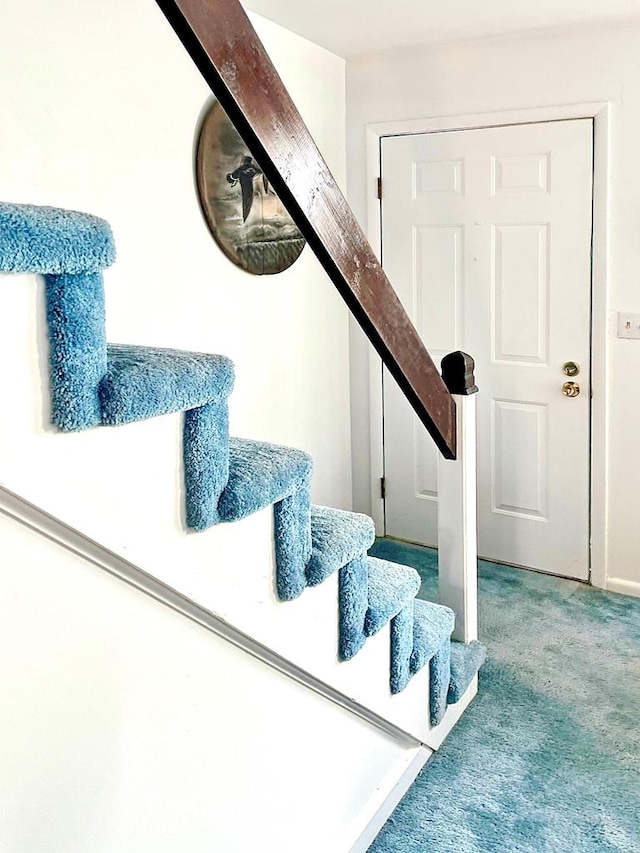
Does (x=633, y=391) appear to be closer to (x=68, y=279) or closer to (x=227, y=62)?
(x=227, y=62)

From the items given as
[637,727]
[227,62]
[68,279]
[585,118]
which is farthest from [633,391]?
[68,279]

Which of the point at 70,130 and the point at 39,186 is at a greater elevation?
the point at 70,130

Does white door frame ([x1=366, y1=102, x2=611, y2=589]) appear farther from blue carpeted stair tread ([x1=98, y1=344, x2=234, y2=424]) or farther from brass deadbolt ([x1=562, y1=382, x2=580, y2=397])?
blue carpeted stair tread ([x1=98, y1=344, x2=234, y2=424])

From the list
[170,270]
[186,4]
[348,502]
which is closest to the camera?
[186,4]

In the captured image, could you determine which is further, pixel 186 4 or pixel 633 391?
pixel 633 391

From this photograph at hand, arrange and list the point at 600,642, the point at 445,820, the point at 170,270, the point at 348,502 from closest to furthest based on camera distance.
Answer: the point at 445,820 < the point at 170,270 < the point at 600,642 < the point at 348,502

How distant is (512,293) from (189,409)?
2.56m

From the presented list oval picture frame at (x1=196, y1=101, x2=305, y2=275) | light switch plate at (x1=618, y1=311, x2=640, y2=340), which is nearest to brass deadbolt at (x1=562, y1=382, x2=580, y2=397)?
light switch plate at (x1=618, y1=311, x2=640, y2=340)

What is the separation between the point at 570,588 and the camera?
339 cm

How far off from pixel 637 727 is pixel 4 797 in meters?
2.01

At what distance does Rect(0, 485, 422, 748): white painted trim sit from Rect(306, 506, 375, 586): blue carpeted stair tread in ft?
0.55

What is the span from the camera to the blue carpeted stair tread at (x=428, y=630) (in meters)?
2.08

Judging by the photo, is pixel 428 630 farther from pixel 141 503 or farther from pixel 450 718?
A: pixel 141 503

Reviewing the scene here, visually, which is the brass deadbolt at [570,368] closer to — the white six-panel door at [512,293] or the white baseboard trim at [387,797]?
the white six-panel door at [512,293]
